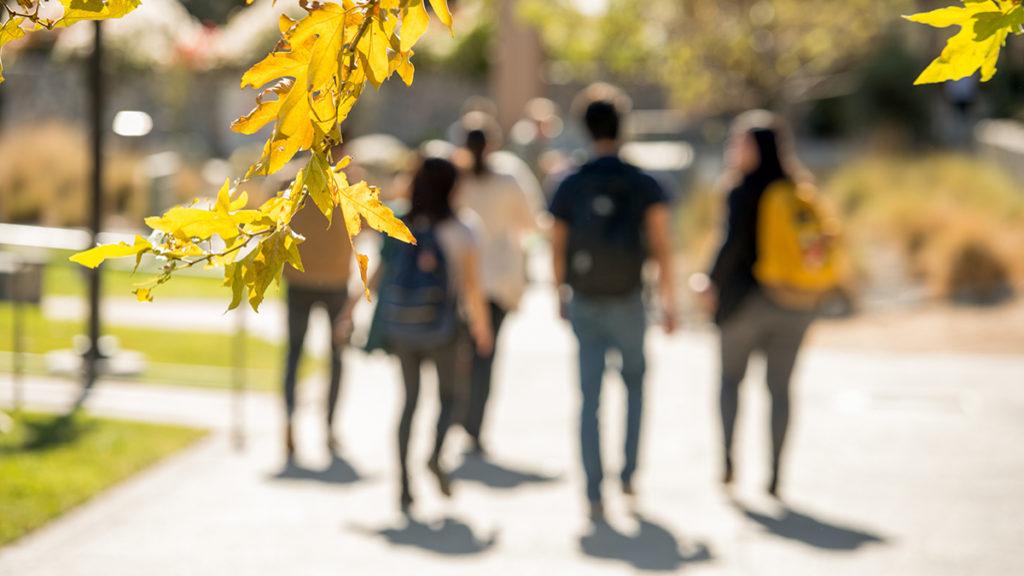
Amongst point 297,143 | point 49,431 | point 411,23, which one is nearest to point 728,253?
point 49,431

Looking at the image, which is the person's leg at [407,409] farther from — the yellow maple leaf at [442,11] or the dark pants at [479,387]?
the yellow maple leaf at [442,11]

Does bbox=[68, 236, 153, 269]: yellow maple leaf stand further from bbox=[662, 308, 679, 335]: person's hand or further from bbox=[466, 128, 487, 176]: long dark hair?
bbox=[466, 128, 487, 176]: long dark hair

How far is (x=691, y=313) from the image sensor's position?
15.0 meters

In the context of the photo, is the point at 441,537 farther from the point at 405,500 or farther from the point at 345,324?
the point at 345,324

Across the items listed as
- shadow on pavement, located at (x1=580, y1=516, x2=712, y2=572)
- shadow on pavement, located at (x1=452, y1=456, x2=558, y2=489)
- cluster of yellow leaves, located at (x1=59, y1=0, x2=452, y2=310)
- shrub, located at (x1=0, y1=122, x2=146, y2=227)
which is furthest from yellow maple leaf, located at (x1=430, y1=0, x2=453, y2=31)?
shrub, located at (x1=0, y1=122, x2=146, y2=227)

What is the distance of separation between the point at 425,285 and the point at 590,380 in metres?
0.87

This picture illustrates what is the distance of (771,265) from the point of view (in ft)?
25.8

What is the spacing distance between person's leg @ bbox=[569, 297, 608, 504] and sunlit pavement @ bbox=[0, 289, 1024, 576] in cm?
22

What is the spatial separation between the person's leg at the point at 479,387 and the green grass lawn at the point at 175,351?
2.44 m

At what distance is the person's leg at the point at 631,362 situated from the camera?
7723 millimetres

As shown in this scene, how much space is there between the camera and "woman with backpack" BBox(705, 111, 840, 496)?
7844 millimetres

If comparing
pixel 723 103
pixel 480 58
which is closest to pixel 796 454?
pixel 723 103

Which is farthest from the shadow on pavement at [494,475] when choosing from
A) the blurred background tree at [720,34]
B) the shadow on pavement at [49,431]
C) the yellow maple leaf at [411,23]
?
the blurred background tree at [720,34]

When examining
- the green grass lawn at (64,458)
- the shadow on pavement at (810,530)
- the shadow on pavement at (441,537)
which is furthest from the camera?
the green grass lawn at (64,458)
